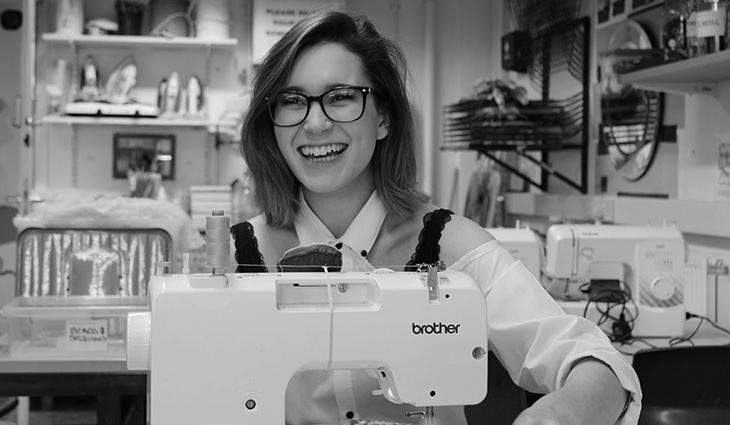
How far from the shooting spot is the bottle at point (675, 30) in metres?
2.54

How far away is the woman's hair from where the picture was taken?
1497mm

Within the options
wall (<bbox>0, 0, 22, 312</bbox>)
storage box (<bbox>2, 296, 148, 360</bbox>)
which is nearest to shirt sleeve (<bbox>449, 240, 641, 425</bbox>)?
storage box (<bbox>2, 296, 148, 360</bbox>)

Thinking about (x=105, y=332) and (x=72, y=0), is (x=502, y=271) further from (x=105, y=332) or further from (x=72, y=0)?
(x=72, y=0)

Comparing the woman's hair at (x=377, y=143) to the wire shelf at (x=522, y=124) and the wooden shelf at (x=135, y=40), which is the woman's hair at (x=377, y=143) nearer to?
the wire shelf at (x=522, y=124)

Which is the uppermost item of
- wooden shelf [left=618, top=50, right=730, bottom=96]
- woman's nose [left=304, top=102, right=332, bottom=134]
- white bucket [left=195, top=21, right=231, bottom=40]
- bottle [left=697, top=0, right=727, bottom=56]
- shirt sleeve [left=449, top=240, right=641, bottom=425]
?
white bucket [left=195, top=21, right=231, bottom=40]

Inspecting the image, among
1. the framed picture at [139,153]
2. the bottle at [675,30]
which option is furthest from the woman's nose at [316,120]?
the framed picture at [139,153]

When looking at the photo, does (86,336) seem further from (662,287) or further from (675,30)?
(675,30)

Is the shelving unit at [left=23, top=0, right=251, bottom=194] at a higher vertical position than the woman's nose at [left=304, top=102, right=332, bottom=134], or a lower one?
higher

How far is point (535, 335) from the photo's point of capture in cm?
126

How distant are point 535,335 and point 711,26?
4.54 feet

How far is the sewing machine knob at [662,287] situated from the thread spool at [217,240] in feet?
5.57

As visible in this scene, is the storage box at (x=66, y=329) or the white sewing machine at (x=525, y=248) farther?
the white sewing machine at (x=525, y=248)

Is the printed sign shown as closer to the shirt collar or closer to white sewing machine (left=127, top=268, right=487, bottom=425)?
the shirt collar

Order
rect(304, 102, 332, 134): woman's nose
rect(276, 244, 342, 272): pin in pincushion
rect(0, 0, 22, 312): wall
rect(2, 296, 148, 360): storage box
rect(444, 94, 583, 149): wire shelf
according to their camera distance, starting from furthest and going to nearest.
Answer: rect(0, 0, 22, 312): wall, rect(444, 94, 583, 149): wire shelf, rect(2, 296, 148, 360): storage box, rect(304, 102, 332, 134): woman's nose, rect(276, 244, 342, 272): pin in pincushion
